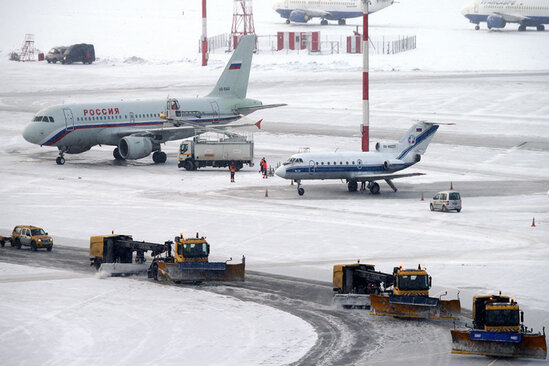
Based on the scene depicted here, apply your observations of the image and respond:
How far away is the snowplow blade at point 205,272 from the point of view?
1959 inches

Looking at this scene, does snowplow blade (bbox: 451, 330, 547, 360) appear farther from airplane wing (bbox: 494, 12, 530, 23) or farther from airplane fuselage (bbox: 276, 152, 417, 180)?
airplane wing (bbox: 494, 12, 530, 23)

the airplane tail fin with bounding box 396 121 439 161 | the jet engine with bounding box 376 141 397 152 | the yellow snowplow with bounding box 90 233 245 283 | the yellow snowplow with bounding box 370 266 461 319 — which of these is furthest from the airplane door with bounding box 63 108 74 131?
the yellow snowplow with bounding box 370 266 461 319

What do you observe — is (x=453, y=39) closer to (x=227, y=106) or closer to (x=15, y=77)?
(x=15, y=77)

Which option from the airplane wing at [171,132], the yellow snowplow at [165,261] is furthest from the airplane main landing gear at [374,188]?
the yellow snowplow at [165,261]

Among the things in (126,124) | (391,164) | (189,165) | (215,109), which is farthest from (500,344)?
(215,109)

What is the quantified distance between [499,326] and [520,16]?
150673 millimetres

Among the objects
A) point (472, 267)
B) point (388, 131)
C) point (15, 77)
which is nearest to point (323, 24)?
point (15, 77)

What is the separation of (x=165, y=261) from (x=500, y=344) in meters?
18.9

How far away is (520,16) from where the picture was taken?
7146 inches

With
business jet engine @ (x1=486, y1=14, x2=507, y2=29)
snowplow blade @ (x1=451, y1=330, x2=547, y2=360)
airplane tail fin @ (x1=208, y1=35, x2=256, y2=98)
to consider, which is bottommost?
snowplow blade @ (x1=451, y1=330, x2=547, y2=360)

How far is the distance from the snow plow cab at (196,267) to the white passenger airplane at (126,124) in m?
40.0

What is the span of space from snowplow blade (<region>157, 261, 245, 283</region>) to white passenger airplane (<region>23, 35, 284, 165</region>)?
4011 centimetres

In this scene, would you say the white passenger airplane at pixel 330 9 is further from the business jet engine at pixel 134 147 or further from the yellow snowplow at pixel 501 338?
the yellow snowplow at pixel 501 338

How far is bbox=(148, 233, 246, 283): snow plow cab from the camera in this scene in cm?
4969
